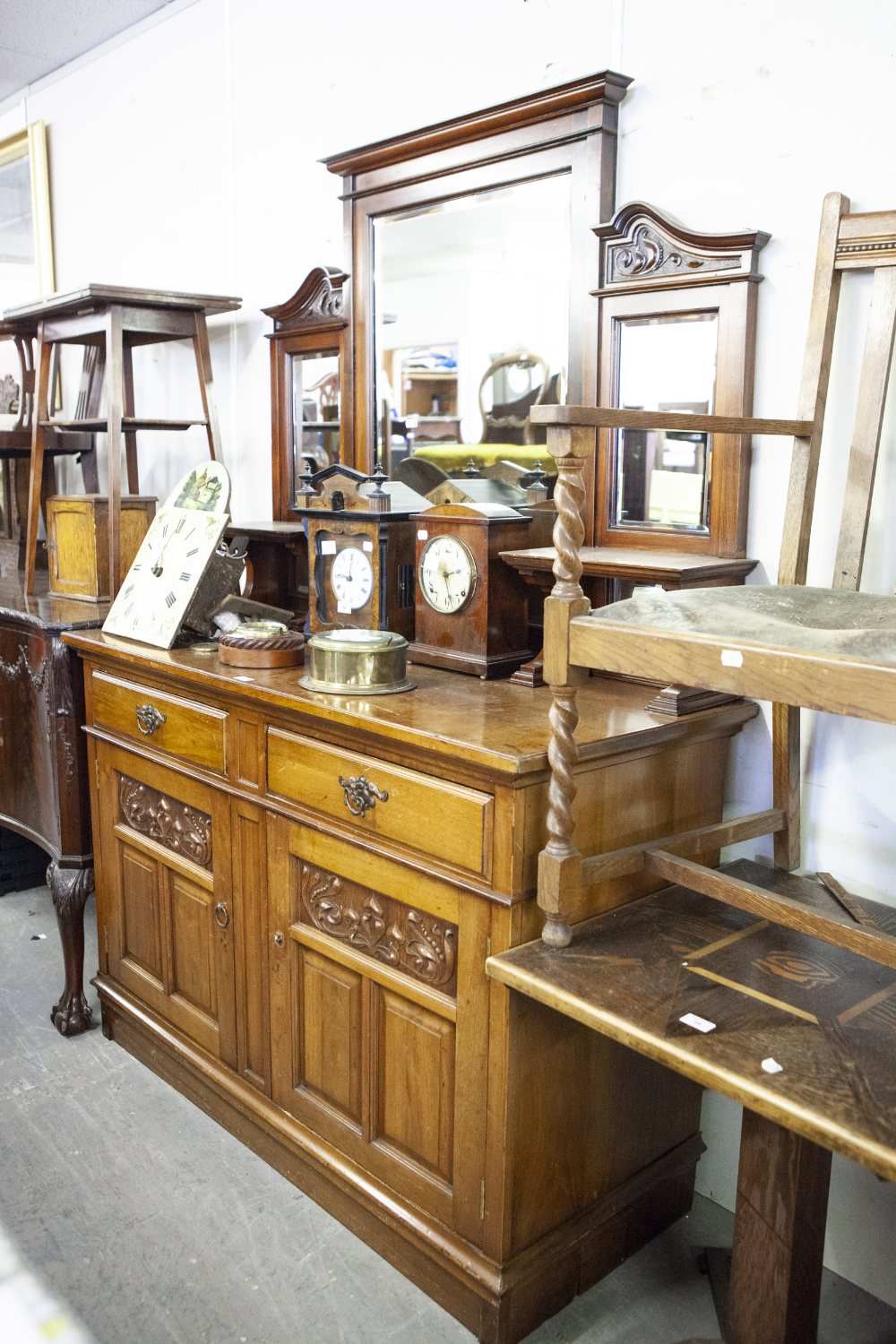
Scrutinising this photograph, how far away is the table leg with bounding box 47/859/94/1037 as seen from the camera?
2877 mm

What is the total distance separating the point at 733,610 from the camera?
1561mm

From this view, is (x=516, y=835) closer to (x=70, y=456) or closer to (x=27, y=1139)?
(x=27, y=1139)

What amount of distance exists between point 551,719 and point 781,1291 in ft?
3.07

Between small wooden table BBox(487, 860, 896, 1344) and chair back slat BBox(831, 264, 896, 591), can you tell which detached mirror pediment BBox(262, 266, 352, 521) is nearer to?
chair back slat BBox(831, 264, 896, 591)

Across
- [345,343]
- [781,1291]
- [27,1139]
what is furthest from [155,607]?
[781,1291]

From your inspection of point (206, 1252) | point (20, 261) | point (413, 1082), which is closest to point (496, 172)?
point (413, 1082)

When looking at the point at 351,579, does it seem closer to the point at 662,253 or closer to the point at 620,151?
the point at 662,253

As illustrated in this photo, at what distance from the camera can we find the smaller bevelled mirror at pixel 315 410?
118 inches

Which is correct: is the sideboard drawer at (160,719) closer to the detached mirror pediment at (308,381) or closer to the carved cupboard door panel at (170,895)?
the carved cupboard door panel at (170,895)

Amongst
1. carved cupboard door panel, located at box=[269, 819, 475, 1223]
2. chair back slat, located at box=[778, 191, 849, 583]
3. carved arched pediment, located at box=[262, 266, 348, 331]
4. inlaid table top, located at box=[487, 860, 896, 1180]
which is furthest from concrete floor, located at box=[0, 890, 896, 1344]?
carved arched pediment, located at box=[262, 266, 348, 331]

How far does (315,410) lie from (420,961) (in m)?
1.70

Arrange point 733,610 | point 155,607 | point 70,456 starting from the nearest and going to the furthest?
point 733,610
point 155,607
point 70,456

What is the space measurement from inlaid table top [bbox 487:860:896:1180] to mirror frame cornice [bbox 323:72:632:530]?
1.15 meters

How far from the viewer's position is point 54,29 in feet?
12.3
